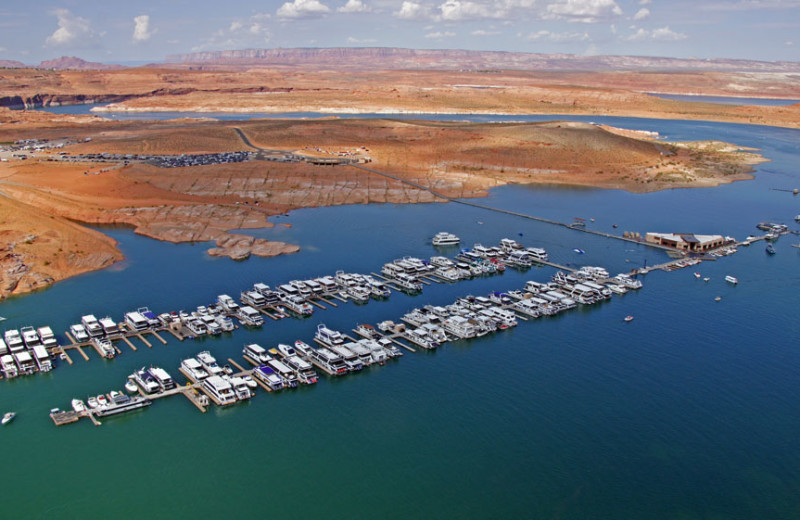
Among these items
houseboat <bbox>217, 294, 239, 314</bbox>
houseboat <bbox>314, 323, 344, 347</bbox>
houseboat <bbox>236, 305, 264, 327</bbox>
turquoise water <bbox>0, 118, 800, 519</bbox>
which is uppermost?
houseboat <bbox>217, 294, 239, 314</bbox>

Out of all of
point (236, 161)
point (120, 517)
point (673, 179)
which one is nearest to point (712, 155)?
point (673, 179)

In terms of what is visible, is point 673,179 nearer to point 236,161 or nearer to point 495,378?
point 236,161

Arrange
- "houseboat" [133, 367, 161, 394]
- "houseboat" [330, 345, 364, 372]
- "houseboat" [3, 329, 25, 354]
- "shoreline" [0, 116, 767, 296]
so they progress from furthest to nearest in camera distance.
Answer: "shoreline" [0, 116, 767, 296] → "houseboat" [3, 329, 25, 354] → "houseboat" [330, 345, 364, 372] → "houseboat" [133, 367, 161, 394]

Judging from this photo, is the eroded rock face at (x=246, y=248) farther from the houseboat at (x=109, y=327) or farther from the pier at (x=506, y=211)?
the pier at (x=506, y=211)

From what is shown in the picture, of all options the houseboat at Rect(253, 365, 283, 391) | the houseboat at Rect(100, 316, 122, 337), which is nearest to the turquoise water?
the houseboat at Rect(253, 365, 283, 391)

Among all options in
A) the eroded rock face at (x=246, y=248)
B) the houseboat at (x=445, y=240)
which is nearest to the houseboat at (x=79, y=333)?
the eroded rock face at (x=246, y=248)

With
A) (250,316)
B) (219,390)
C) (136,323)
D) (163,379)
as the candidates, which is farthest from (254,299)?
(219,390)

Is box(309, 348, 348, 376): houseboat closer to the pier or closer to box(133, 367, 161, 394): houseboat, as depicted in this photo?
box(133, 367, 161, 394): houseboat
